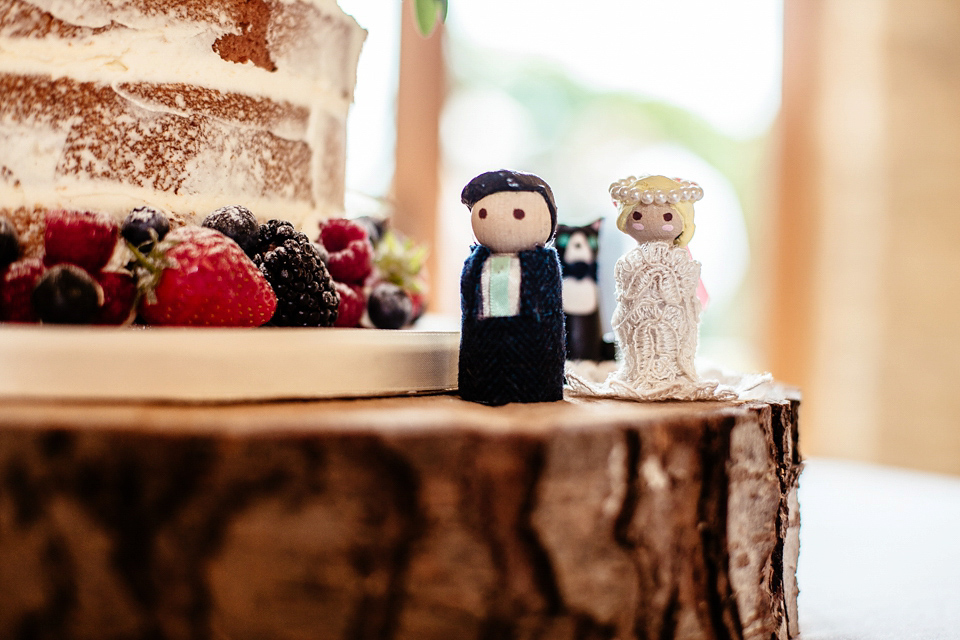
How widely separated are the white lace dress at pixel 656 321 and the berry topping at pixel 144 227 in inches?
18.9

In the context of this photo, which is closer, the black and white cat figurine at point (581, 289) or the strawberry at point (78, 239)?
the strawberry at point (78, 239)

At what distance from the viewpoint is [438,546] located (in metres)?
0.60

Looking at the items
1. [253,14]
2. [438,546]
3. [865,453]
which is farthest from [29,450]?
[865,453]

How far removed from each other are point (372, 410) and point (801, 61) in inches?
107

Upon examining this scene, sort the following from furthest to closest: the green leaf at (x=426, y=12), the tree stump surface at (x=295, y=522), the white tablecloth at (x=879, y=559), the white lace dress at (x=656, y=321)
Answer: the green leaf at (x=426, y=12) < the white tablecloth at (x=879, y=559) < the white lace dress at (x=656, y=321) < the tree stump surface at (x=295, y=522)

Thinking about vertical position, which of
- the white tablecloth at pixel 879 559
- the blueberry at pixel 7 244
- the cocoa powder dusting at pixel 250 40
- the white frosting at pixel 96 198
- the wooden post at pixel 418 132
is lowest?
the white tablecloth at pixel 879 559

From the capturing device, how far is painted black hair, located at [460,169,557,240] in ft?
2.45

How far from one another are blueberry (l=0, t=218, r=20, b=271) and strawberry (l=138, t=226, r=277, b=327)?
6.4 inches

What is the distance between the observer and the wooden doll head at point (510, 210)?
744 mm

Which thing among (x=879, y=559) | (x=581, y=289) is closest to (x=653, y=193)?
(x=581, y=289)

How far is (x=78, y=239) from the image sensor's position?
75cm

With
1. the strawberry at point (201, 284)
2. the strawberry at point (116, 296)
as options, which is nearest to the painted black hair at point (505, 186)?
the strawberry at point (201, 284)

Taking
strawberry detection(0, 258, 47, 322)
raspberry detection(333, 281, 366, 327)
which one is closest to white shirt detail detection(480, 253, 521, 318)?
raspberry detection(333, 281, 366, 327)

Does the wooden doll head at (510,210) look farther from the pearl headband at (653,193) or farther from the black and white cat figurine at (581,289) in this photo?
the black and white cat figurine at (581,289)
